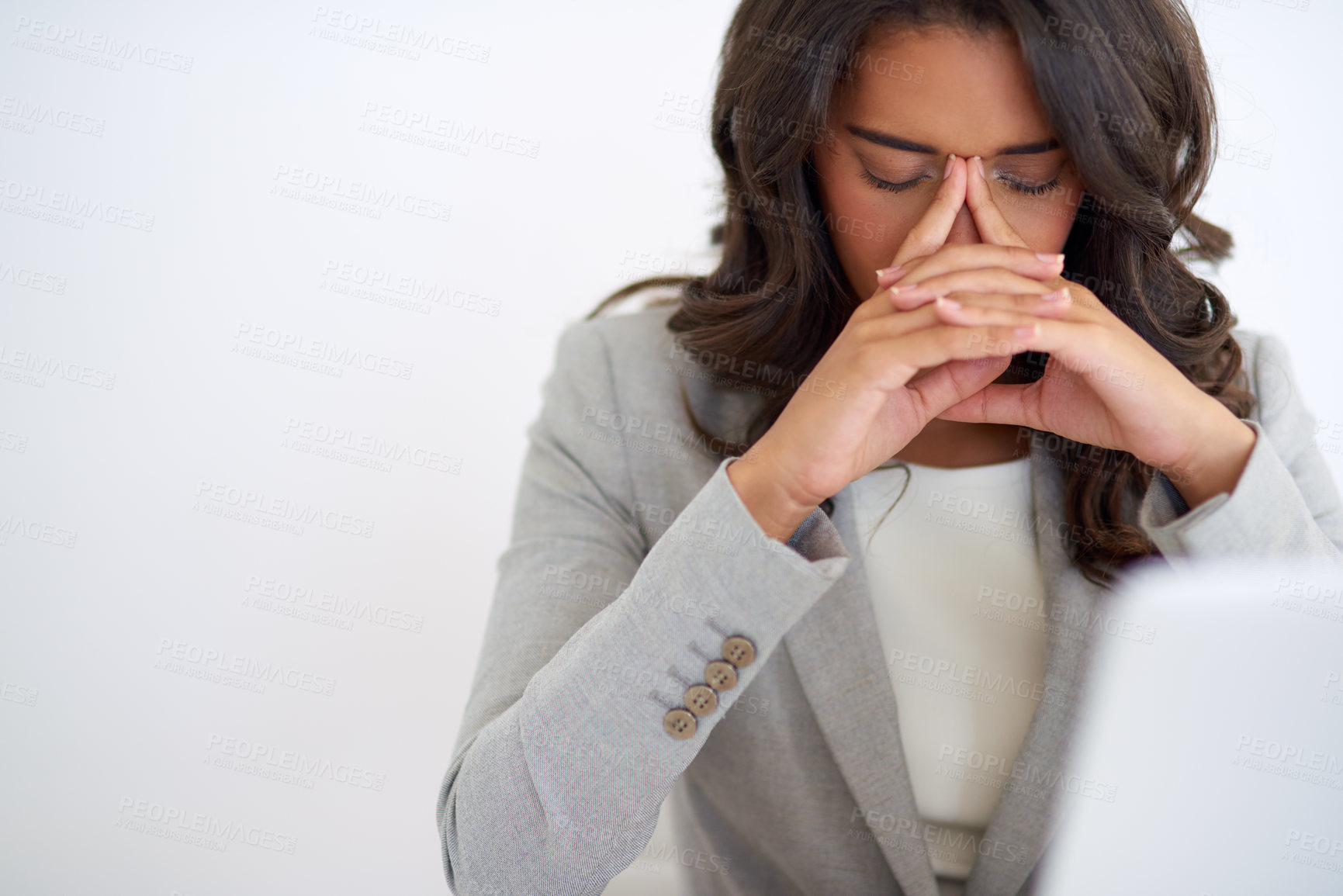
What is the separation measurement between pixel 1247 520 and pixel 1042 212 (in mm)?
524

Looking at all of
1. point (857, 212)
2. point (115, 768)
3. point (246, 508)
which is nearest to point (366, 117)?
point (246, 508)

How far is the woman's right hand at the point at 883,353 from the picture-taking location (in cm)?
118

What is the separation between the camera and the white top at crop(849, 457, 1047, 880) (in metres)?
1.51

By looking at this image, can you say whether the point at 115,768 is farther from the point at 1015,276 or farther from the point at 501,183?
the point at 1015,276

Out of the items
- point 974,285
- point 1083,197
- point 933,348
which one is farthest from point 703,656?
point 1083,197

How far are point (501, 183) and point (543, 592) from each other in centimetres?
116

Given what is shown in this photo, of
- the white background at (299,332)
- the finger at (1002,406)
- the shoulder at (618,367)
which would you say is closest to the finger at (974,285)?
the finger at (1002,406)

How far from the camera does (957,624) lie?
155 cm

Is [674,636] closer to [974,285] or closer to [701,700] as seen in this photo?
[701,700]

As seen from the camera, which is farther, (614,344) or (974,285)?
(614,344)

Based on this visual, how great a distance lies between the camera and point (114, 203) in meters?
2.08

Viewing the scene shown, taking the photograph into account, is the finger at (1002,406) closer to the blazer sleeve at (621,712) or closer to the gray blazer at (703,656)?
the gray blazer at (703,656)

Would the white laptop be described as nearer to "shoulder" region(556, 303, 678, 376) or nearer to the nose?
the nose

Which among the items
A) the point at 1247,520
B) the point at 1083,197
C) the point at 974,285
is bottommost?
the point at 1247,520
